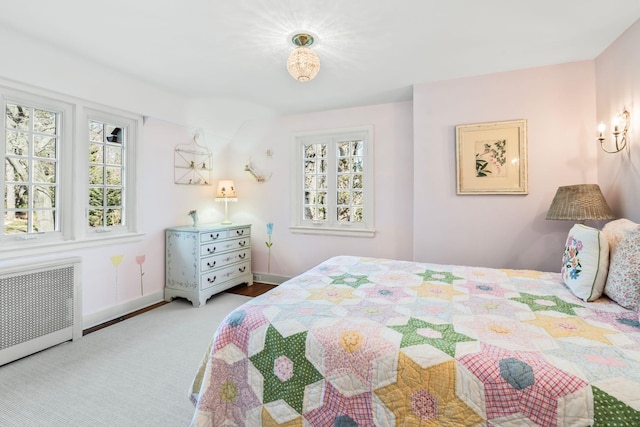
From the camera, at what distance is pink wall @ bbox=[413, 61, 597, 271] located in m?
2.71

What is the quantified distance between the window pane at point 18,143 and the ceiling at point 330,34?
788 millimetres

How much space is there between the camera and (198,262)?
348 cm

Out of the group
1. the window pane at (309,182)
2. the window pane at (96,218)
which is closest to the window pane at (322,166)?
the window pane at (309,182)

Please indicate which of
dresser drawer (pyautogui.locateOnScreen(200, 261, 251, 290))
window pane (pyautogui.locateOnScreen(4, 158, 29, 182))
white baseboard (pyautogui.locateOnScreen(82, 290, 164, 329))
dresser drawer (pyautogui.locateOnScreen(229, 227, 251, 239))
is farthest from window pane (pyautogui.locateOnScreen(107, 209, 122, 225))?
dresser drawer (pyautogui.locateOnScreen(229, 227, 251, 239))

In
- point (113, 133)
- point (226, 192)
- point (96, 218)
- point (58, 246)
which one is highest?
point (113, 133)

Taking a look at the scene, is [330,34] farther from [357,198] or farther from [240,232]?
[240,232]

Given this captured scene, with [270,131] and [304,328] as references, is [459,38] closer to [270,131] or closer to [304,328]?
[304,328]

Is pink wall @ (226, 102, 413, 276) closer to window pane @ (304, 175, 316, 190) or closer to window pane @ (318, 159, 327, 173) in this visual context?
window pane @ (304, 175, 316, 190)

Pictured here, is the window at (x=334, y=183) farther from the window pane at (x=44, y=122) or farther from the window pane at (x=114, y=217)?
the window pane at (x=44, y=122)

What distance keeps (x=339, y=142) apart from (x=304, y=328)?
307cm

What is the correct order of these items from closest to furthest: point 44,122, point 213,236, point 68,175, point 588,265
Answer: point 588,265 < point 44,122 < point 68,175 < point 213,236

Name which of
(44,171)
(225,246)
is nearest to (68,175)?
(44,171)

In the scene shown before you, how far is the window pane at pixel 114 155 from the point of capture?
3184 millimetres

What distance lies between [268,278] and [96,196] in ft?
7.51
